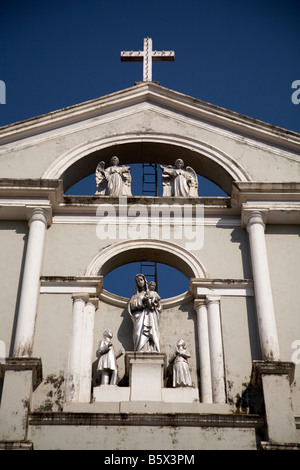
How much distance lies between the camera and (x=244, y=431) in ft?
35.2

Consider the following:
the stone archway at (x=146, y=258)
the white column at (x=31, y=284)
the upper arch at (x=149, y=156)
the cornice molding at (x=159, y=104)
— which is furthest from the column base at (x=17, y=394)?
the cornice molding at (x=159, y=104)

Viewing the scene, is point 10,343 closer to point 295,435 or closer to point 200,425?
point 200,425

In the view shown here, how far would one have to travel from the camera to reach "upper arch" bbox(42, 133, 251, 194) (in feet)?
49.2

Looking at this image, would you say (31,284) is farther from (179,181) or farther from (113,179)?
(179,181)

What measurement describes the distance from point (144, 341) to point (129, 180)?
4171mm

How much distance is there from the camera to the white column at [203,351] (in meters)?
11.7

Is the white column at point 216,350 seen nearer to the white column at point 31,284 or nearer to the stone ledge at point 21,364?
the stone ledge at point 21,364

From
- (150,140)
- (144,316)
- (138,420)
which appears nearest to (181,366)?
(144,316)

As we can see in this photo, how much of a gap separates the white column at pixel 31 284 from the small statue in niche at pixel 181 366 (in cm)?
232

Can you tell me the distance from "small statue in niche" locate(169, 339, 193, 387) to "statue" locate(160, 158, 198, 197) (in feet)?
12.2

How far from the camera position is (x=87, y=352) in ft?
40.0

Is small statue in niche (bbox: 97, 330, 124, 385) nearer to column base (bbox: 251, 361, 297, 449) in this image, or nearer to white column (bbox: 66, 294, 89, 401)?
white column (bbox: 66, 294, 89, 401)

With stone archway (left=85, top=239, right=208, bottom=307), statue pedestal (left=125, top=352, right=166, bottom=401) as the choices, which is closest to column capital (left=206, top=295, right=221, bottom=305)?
stone archway (left=85, top=239, right=208, bottom=307)
